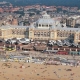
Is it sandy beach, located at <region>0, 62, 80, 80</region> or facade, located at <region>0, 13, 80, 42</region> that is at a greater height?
facade, located at <region>0, 13, 80, 42</region>

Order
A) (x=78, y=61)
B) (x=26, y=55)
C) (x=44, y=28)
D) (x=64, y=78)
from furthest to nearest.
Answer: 1. (x=44, y=28)
2. (x=26, y=55)
3. (x=78, y=61)
4. (x=64, y=78)

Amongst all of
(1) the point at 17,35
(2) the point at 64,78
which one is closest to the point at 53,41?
(1) the point at 17,35

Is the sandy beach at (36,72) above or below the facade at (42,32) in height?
below

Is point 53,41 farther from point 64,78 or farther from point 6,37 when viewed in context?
point 64,78

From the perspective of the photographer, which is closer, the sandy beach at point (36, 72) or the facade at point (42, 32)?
the sandy beach at point (36, 72)

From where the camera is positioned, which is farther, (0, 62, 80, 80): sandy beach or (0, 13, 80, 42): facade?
(0, 13, 80, 42): facade
